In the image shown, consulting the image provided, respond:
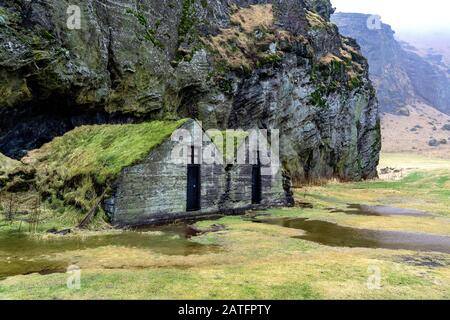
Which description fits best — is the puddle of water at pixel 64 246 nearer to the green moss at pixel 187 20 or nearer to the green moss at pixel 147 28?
the green moss at pixel 147 28

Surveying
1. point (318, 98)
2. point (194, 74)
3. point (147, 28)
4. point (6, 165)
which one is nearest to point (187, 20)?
point (194, 74)

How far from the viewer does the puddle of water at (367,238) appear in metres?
17.3

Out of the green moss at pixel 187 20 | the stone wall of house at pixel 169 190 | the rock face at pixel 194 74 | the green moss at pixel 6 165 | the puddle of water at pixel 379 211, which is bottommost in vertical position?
the puddle of water at pixel 379 211

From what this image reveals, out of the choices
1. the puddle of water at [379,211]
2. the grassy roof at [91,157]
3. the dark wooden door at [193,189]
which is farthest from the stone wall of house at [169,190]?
the puddle of water at [379,211]

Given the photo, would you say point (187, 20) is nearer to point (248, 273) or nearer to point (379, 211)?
point (379, 211)

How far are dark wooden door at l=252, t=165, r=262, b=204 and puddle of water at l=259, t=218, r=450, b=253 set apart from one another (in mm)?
5760

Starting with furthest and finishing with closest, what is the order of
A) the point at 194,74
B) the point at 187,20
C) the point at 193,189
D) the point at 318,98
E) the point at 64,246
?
the point at 318,98 → the point at 187,20 → the point at 194,74 → the point at 193,189 → the point at 64,246

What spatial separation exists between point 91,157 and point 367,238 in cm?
1541

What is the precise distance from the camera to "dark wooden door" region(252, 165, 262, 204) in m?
28.5

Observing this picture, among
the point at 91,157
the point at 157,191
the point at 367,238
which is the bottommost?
the point at 367,238

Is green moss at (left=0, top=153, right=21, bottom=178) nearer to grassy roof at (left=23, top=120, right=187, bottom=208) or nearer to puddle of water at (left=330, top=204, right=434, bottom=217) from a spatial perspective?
grassy roof at (left=23, top=120, right=187, bottom=208)

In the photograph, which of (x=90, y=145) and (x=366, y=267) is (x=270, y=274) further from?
(x=90, y=145)

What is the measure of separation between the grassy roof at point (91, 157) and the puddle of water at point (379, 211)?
1405cm

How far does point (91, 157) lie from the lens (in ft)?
78.7
